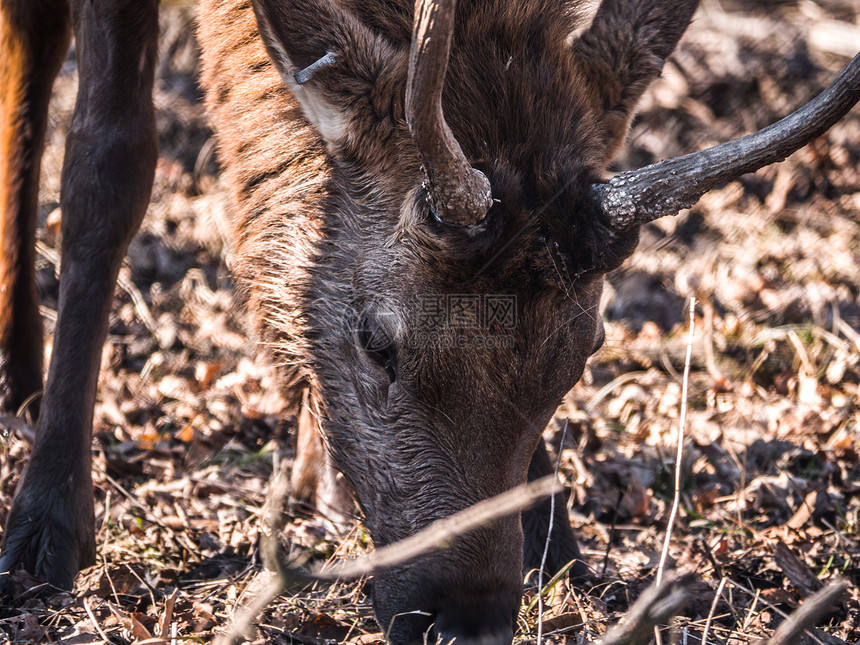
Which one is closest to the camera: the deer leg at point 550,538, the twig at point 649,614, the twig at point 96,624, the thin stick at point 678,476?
the twig at point 649,614

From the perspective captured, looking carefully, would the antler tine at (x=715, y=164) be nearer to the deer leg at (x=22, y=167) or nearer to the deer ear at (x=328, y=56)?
the deer ear at (x=328, y=56)

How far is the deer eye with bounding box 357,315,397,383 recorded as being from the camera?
331 centimetres

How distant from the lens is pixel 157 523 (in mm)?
4043

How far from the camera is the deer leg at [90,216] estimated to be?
12.2 feet

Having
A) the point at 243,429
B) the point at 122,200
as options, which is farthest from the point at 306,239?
the point at 243,429

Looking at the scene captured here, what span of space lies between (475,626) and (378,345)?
1.03 metres

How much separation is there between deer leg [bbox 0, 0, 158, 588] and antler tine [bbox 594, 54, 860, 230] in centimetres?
212

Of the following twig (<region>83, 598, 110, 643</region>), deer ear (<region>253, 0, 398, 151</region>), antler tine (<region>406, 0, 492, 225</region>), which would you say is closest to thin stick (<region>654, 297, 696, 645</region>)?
antler tine (<region>406, 0, 492, 225</region>)

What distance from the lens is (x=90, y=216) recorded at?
3.98 metres

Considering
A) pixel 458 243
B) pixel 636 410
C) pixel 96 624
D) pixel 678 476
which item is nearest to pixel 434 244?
pixel 458 243

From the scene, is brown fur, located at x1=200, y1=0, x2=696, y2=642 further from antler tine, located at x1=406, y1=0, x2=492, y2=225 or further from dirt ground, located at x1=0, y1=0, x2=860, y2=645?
dirt ground, located at x1=0, y1=0, x2=860, y2=645

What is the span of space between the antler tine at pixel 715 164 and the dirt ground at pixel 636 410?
1271mm

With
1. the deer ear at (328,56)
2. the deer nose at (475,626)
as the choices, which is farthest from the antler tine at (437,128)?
the deer nose at (475,626)

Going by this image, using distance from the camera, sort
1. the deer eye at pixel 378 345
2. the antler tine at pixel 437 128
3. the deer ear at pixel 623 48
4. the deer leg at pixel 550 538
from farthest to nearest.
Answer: the deer leg at pixel 550 538, the deer ear at pixel 623 48, the deer eye at pixel 378 345, the antler tine at pixel 437 128
